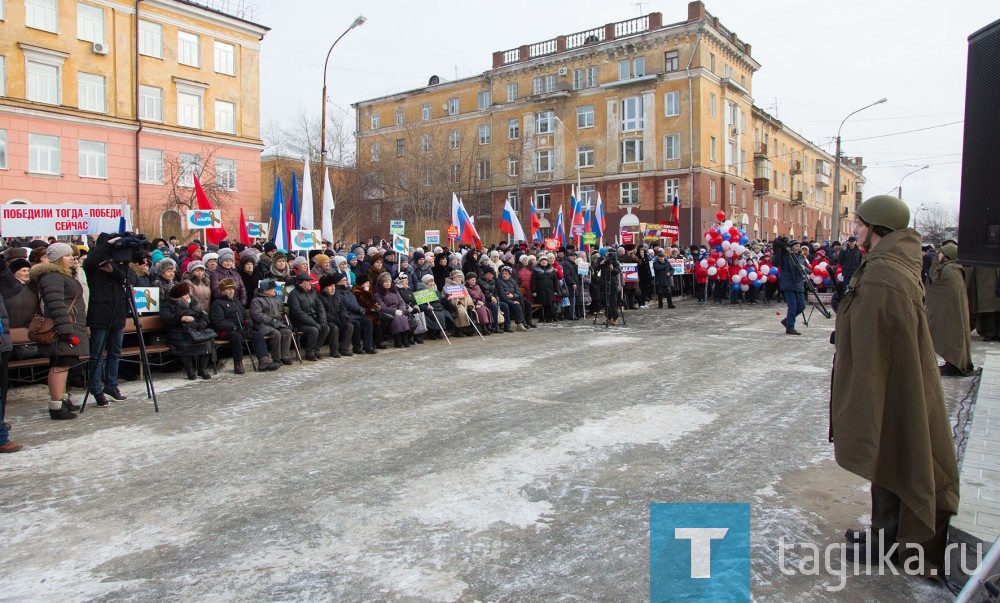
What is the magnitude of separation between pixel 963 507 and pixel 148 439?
688cm

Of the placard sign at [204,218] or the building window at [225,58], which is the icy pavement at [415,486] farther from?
the building window at [225,58]

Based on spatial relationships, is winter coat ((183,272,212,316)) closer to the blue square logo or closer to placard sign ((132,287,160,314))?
placard sign ((132,287,160,314))

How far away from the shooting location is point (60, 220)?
11.6 m

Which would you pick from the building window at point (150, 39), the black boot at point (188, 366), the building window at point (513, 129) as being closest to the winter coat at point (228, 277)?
the black boot at point (188, 366)

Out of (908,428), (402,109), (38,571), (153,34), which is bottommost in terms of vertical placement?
(38,571)

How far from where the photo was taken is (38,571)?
3910 mm

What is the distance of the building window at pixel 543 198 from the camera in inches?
2245

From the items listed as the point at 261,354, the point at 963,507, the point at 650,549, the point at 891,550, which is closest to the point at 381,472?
the point at 650,549

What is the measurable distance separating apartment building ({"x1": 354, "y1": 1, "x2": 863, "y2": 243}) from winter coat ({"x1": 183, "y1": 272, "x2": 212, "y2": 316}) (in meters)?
37.8

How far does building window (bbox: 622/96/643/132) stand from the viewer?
52031 mm

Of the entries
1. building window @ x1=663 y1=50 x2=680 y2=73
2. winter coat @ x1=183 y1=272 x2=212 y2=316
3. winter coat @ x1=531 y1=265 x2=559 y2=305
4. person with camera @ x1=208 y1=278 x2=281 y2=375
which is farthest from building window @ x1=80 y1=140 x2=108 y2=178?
building window @ x1=663 y1=50 x2=680 y2=73

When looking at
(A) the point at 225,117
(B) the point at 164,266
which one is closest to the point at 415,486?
(B) the point at 164,266

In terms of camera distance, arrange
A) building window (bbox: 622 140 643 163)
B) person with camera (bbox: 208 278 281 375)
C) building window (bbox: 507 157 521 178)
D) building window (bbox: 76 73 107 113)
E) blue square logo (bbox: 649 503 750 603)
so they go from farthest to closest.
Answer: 1. building window (bbox: 507 157 521 178)
2. building window (bbox: 622 140 643 163)
3. building window (bbox: 76 73 107 113)
4. person with camera (bbox: 208 278 281 375)
5. blue square logo (bbox: 649 503 750 603)

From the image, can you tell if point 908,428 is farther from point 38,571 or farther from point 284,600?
point 38,571
